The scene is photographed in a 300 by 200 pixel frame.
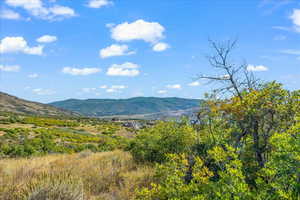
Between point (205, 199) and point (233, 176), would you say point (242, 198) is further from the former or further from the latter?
point (205, 199)

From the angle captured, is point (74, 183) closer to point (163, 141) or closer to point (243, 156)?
point (163, 141)

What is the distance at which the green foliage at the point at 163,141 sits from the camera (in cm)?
726

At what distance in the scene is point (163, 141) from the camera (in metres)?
8.05

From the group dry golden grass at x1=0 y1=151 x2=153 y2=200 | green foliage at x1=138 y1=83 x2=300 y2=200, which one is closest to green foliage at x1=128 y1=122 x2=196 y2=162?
green foliage at x1=138 y1=83 x2=300 y2=200

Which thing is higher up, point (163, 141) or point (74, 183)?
point (163, 141)

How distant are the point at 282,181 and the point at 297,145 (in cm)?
57

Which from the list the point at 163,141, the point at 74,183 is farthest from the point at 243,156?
the point at 74,183

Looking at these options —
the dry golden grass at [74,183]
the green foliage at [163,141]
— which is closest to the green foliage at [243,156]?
the green foliage at [163,141]

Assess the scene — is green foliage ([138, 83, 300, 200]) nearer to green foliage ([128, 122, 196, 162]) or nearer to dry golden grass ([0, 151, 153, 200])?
green foliage ([128, 122, 196, 162])

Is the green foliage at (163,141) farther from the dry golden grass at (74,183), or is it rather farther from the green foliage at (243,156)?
the dry golden grass at (74,183)

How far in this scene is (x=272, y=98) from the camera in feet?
17.3

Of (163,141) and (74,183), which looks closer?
(74,183)

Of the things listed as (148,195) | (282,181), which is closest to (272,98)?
(282,181)

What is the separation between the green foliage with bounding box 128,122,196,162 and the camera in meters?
7.26
